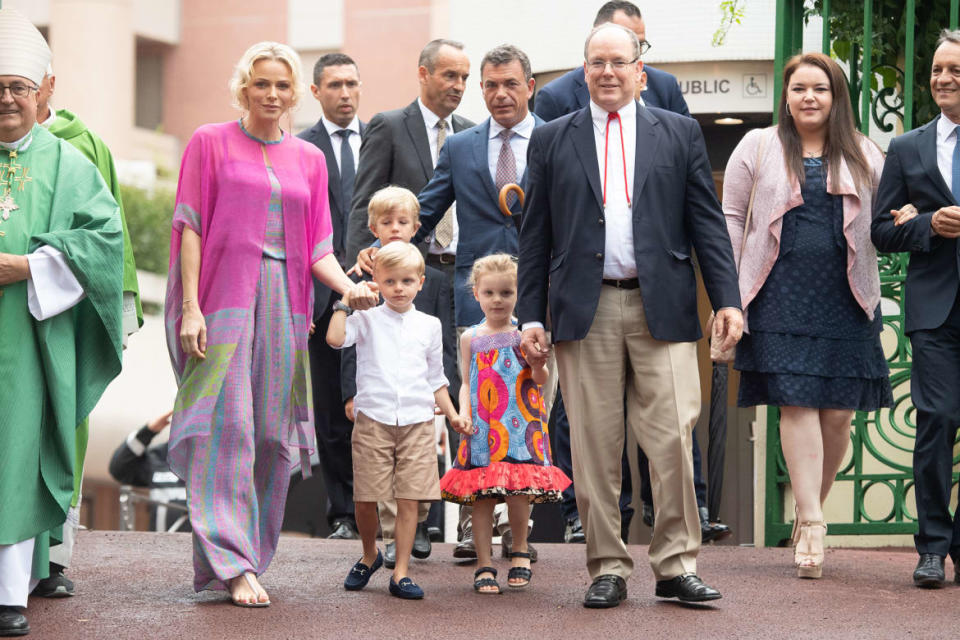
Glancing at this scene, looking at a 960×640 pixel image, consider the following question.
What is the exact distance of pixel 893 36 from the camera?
923 centimetres

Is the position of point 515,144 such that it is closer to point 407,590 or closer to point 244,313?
point 244,313

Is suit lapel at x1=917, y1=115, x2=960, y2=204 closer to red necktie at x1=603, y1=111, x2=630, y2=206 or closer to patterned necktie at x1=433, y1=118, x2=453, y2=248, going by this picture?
red necktie at x1=603, y1=111, x2=630, y2=206

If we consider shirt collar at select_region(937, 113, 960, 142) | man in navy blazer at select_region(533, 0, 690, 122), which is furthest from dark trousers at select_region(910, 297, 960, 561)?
man in navy blazer at select_region(533, 0, 690, 122)

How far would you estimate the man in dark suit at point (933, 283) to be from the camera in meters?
A: 7.42

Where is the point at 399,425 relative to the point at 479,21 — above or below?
below

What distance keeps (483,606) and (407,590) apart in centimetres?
33

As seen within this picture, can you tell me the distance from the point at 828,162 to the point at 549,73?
18.1 ft

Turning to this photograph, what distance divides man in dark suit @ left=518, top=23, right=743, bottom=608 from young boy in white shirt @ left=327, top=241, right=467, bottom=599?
488 mm

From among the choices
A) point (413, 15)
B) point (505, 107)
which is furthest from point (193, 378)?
point (413, 15)

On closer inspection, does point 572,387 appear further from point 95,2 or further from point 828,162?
point 95,2

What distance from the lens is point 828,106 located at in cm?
772

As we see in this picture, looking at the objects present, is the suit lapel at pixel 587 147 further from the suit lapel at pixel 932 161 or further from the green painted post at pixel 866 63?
the green painted post at pixel 866 63

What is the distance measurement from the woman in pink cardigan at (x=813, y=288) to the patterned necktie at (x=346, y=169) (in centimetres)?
246

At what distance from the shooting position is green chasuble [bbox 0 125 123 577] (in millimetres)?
6254
